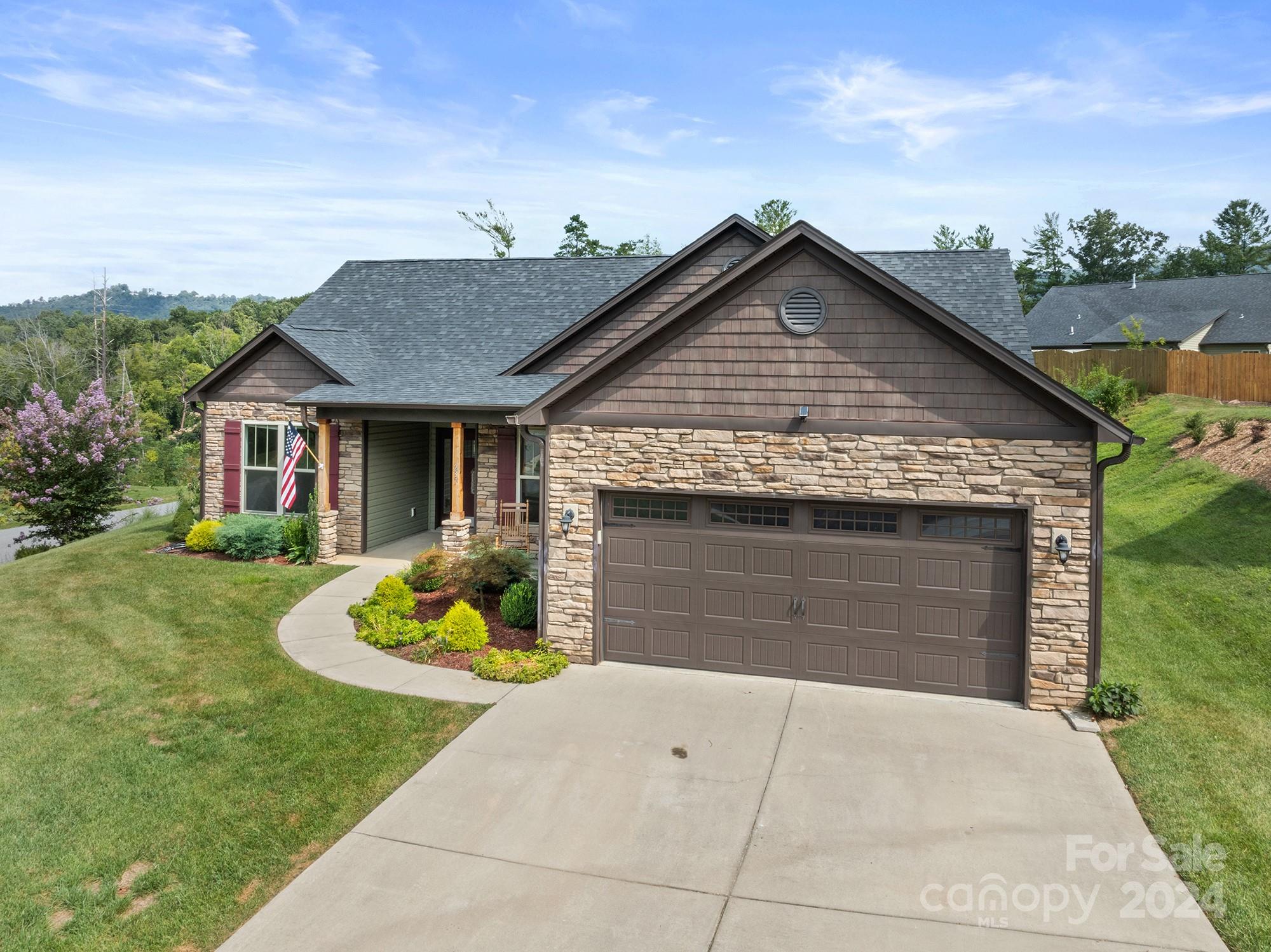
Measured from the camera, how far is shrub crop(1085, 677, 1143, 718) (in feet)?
29.9

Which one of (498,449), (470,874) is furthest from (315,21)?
(470,874)

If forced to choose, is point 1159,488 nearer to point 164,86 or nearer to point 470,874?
point 470,874

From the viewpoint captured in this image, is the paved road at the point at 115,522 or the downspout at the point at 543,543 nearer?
the downspout at the point at 543,543

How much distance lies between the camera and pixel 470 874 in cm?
624

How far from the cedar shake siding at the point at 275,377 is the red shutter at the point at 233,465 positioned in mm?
657

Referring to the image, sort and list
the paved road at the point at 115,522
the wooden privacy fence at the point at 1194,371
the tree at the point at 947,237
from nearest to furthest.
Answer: the paved road at the point at 115,522 → the wooden privacy fence at the point at 1194,371 → the tree at the point at 947,237

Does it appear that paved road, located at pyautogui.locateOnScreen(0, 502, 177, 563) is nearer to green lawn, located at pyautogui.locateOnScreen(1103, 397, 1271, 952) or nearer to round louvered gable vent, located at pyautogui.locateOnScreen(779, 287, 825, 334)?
round louvered gable vent, located at pyautogui.locateOnScreen(779, 287, 825, 334)

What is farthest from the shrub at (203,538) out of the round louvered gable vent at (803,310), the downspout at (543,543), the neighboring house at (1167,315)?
the neighboring house at (1167,315)

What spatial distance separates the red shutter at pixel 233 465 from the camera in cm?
1759

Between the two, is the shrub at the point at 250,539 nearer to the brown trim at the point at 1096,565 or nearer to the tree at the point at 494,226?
the brown trim at the point at 1096,565

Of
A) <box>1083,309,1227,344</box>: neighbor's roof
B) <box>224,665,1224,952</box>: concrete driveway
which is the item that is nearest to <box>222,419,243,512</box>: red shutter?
<box>224,665,1224,952</box>: concrete driveway

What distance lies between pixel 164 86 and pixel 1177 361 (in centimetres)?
3052

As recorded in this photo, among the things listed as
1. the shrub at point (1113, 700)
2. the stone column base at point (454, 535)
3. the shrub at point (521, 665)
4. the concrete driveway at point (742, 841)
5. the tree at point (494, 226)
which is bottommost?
the concrete driveway at point (742, 841)

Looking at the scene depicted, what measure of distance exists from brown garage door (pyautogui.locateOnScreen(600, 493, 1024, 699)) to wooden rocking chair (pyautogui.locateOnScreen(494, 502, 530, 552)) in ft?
17.0
